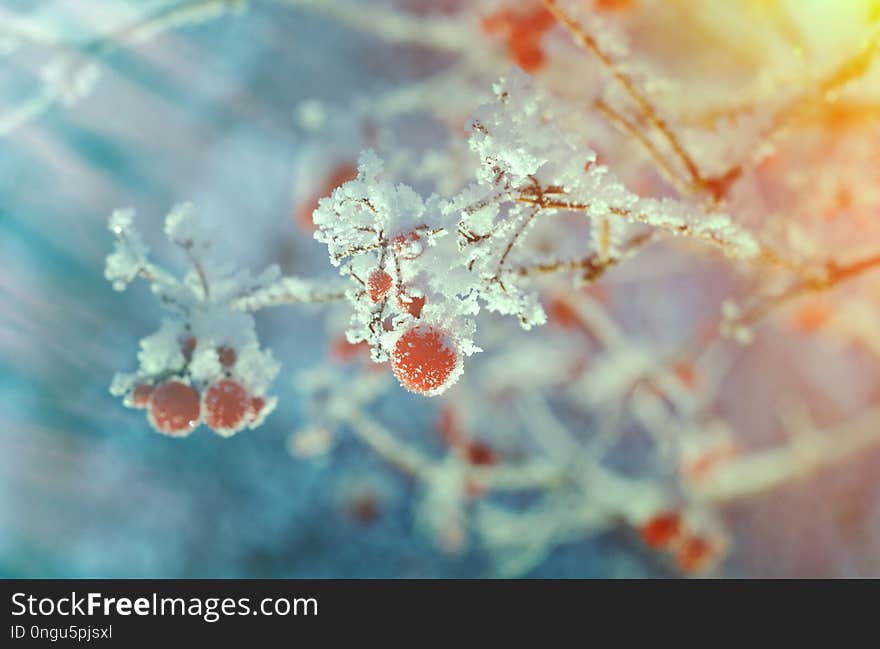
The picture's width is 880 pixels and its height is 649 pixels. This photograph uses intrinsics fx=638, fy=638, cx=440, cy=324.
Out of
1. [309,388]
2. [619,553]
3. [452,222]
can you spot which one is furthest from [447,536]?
[452,222]

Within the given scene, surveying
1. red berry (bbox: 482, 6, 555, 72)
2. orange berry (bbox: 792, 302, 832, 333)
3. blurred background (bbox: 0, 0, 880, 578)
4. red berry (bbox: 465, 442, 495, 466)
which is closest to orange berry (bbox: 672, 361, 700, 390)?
orange berry (bbox: 792, 302, 832, 333)

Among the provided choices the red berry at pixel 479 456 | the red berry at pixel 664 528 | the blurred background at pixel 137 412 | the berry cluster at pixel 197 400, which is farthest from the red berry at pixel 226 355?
the blurred background at pixel 137 412

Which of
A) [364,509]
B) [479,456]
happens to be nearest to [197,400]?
[479,456]

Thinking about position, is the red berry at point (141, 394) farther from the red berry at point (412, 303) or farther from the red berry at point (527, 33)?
the red berry at point (527, 33)

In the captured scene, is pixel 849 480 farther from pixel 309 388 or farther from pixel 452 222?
pixel 452 222

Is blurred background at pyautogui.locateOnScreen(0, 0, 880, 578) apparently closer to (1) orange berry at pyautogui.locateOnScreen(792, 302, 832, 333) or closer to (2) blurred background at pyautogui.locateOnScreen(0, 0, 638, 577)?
(2) blurred background at pyautogui.locateOnScreen(0, 0, 638, 577)
